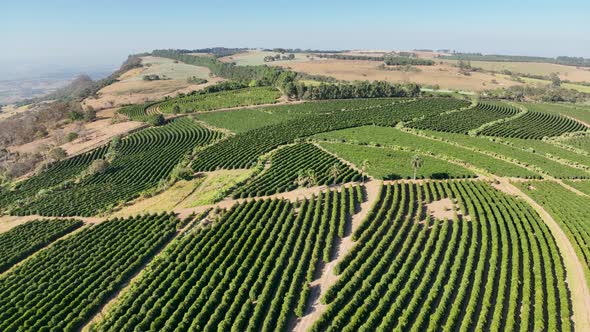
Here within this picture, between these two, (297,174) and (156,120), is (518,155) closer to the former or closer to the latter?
(297,174)

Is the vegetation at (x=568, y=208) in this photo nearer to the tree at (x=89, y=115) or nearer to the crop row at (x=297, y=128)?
the crop row at (x=297, y=128)

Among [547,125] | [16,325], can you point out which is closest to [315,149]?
[16,325]

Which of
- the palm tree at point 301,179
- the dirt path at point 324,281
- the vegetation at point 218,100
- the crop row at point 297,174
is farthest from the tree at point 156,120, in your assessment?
the dirt path at point 324,281

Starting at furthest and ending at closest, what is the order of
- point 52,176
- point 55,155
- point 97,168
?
point 55,155 < point 52,176 < point 97,168

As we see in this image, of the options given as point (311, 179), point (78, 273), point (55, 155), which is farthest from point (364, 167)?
point (55, 155)

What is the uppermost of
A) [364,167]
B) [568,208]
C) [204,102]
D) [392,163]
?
[204,102]

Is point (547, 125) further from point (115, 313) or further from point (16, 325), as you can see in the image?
point (16, 325)

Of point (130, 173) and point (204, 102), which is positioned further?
point (204, 102)
